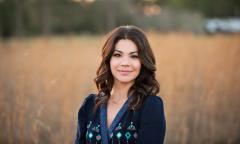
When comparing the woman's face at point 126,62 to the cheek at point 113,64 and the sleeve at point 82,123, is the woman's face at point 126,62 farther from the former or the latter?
the sleeve at point 82,123

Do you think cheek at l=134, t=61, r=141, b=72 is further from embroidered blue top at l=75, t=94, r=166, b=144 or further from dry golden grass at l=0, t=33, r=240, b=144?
dry golden grass at l=0, t=33, r=240, b=144

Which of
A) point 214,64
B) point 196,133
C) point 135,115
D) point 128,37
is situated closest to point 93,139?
point 135,115

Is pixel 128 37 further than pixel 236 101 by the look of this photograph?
No

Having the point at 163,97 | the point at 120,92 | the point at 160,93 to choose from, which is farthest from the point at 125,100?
the point at 160,93

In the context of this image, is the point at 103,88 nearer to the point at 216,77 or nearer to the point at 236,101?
the point at 236,101

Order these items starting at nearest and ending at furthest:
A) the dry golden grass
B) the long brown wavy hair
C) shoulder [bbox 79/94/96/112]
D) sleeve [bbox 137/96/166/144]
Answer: sleeve [bbox 137/96/166/144]
the long brown wavy hair
shoulder [bbox 79/94/96/112]
the dry golden grass

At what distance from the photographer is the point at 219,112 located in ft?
18.1

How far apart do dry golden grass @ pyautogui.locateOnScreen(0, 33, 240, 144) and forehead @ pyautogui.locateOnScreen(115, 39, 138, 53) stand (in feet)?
4.73

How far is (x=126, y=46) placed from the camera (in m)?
2.40

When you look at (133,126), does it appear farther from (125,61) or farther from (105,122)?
(125,61)

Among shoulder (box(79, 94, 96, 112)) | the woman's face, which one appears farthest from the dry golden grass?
the woman's face

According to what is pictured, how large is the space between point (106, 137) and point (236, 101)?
12.4 feet

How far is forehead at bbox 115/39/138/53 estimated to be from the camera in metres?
2.40

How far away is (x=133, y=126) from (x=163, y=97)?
3230mm
